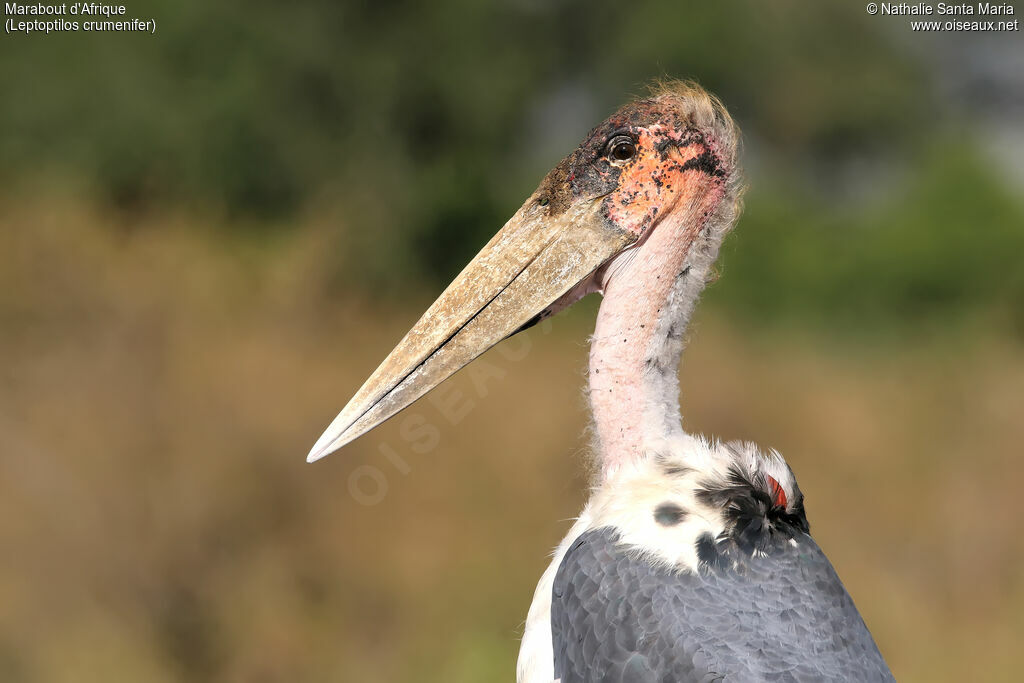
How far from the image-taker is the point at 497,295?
251 cm

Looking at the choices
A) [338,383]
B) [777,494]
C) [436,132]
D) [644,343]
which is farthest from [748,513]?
[436,132]

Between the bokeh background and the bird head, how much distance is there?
0.76 feet

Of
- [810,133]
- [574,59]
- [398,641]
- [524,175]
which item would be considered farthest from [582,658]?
[810,133]

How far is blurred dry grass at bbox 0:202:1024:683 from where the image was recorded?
5297 mm

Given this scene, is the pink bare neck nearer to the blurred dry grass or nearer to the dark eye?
the dark eye

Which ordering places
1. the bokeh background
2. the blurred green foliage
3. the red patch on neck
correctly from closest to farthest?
the red patch on neck
the bokeh background
the blurred green foliage

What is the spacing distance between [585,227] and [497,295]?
0.26 meters

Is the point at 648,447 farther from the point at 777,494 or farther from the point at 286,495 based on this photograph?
the point at 286,495

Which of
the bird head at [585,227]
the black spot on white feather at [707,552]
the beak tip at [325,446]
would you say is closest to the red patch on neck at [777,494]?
the black spot on white feather at [707,552]

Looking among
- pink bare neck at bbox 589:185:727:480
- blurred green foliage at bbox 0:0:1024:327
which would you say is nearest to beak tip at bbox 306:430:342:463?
pink bare neck at bbox 589:185:727:480

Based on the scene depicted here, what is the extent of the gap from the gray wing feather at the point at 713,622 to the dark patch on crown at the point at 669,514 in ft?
0.30

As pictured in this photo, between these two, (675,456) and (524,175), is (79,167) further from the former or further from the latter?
(675,456)

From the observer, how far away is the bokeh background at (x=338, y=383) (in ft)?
17.8

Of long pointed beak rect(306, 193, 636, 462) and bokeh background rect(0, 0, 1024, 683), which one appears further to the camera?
bokeh background rect(0, 0, 1024, 683)
